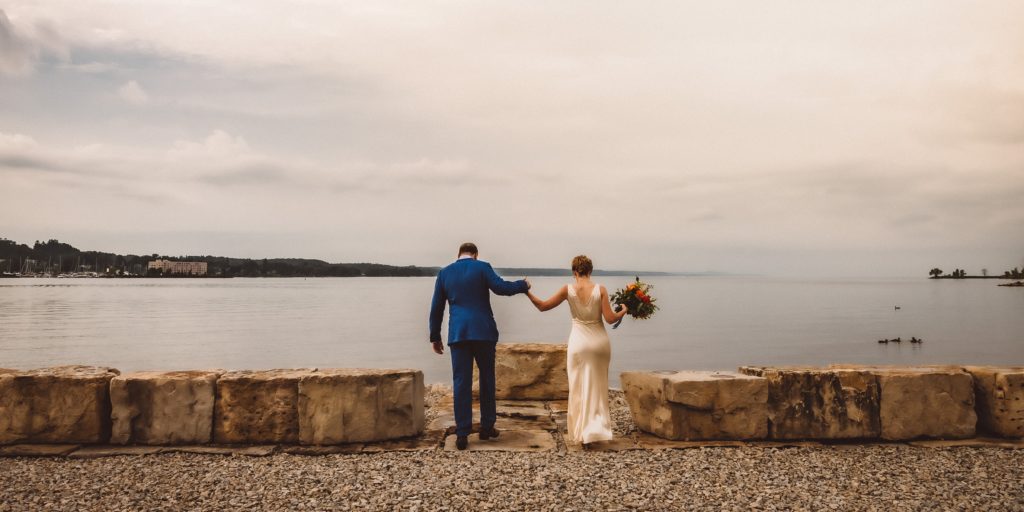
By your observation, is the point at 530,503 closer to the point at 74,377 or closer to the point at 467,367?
the point at 467,367

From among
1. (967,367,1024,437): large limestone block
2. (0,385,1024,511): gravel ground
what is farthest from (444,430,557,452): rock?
(967,367,1024,437): large limestone block

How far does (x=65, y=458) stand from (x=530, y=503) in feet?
15.3

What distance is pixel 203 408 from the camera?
7.08m

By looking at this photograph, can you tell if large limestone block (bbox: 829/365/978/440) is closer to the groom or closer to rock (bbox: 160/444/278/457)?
the groom

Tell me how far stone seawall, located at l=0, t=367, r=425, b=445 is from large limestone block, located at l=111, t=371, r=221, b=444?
0.01 meters

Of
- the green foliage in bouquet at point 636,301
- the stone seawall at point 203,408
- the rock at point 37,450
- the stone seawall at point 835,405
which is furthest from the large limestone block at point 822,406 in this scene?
the rock at point 37,450

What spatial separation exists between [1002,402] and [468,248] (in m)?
5.92

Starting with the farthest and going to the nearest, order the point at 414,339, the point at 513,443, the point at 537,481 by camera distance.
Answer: the point at 414,339 → the point at 513,443 → the point at 537,481

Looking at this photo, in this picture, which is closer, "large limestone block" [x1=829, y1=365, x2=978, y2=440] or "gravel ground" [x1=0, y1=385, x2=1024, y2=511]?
"gravel ground" [x1=0, y1=385, x2=1024, y2=511]

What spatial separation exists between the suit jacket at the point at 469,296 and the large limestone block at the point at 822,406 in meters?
2.98

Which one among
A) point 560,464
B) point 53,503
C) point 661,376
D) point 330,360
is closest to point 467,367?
point 560,464

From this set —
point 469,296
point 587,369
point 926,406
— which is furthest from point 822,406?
point 469,296

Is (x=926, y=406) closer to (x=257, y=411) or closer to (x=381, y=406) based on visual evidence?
(x=381, y=406)

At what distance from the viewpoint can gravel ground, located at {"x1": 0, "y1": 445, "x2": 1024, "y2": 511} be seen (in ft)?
17.2
